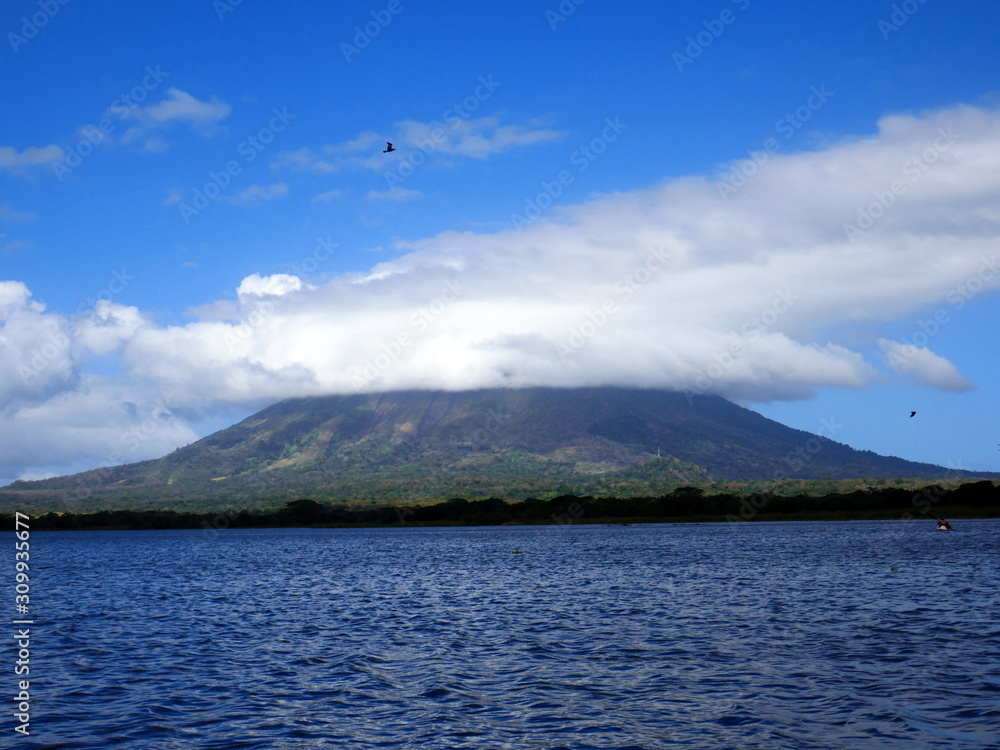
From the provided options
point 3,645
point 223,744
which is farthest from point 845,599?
point 3,645

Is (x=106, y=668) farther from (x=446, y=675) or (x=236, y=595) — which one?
(x=236, y=595)

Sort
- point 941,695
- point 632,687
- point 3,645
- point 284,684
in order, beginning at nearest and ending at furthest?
point 941,695, point 632,687, point 284,684, point 3,645

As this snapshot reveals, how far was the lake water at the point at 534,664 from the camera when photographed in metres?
24.1

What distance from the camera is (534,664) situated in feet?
111

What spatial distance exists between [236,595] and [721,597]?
1422 inches

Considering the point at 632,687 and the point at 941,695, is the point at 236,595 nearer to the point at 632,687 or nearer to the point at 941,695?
the point at 632,687

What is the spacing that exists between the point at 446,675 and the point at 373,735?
8257mm

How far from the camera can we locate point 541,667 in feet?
108

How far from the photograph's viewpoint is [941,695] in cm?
2700

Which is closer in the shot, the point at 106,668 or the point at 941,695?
the point at 941,695

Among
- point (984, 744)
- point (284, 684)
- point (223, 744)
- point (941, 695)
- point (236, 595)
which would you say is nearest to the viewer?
point (984, 744)

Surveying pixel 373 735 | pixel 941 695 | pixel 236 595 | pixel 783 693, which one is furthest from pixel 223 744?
pixel 236 595

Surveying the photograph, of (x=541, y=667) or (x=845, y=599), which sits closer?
(x=541, y=667)

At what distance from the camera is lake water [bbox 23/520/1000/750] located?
79.2 feet
